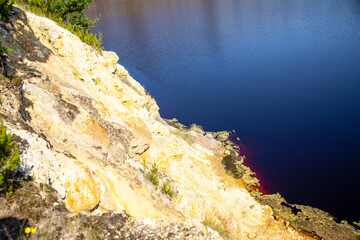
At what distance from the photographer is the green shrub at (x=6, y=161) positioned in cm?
545

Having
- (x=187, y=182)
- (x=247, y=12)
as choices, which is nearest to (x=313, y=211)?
(x=187, y=182)

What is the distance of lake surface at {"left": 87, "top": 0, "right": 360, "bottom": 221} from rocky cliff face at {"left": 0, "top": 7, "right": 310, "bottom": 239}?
6.72 metres

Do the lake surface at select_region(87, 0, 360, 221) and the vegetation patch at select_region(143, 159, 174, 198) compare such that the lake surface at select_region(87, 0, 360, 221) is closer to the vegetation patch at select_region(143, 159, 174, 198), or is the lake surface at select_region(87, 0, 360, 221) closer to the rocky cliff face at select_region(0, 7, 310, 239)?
the rocky cliff face at select_region(0, 7, 310, 239)

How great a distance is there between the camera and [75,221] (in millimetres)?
6117

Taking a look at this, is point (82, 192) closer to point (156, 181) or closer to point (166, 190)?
point (156, 181)

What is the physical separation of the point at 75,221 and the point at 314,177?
2045 centimetres

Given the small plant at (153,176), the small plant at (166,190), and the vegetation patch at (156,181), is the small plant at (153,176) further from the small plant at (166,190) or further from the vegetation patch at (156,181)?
the small plant at (166,190)

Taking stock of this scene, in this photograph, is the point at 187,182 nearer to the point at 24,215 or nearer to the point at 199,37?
the point at 24,215

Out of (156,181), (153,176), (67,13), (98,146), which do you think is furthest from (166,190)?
(67,13)

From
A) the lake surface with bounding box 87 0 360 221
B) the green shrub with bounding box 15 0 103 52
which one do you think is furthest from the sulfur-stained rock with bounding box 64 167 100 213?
the lake surface with bounding box 87 0 360 221

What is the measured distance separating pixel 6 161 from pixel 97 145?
4709 mm

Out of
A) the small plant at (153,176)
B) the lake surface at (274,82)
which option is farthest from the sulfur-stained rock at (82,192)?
the lake surface at (274,82)

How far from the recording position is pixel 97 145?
10.3 metres

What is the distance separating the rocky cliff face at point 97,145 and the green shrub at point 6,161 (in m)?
0.49
